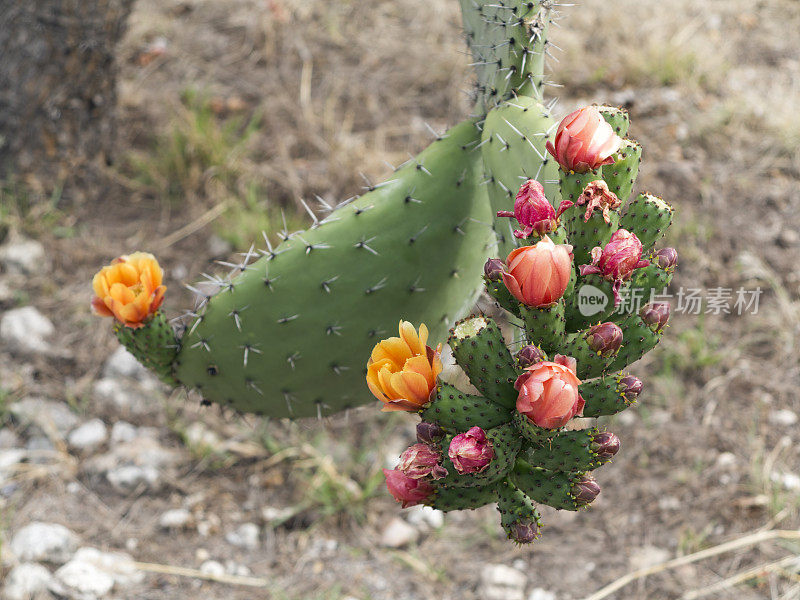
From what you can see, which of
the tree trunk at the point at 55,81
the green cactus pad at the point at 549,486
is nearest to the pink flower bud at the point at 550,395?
the green cactus pad at the point at 549,486

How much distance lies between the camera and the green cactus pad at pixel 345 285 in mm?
1465

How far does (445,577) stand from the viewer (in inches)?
87.8

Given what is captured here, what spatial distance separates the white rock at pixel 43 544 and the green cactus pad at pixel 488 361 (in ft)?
5.25

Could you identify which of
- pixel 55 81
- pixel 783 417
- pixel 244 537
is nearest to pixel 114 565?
pixel 244 537

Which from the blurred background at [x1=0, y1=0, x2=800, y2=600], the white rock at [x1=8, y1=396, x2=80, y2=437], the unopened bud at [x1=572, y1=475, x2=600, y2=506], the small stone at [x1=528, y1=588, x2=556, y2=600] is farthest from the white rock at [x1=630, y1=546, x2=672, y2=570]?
the white rock at [x1=8, y1=396, x2=80, y2=437]

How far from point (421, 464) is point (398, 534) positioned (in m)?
1.44

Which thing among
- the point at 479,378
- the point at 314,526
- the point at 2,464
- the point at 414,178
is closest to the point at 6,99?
the point at 2,464

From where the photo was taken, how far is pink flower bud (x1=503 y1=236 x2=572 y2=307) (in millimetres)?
920

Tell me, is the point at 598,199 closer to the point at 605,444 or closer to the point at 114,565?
the point at 605,444

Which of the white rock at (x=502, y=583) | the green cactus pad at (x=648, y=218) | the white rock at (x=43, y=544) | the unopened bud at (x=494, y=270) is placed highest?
the green cactus pad at (x=648, y=218)

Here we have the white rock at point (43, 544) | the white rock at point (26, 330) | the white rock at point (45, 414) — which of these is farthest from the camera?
the white rock at point (26, 330)

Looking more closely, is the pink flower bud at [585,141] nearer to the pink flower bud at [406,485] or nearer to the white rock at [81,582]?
the pink flower bud at [406,485]

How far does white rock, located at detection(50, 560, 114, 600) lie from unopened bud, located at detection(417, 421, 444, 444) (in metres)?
1.43

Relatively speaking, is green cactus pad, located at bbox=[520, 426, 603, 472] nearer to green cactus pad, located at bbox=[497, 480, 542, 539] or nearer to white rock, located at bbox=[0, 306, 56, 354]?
green cactus pad, located at bbox=[497, 480, 542, 539]
